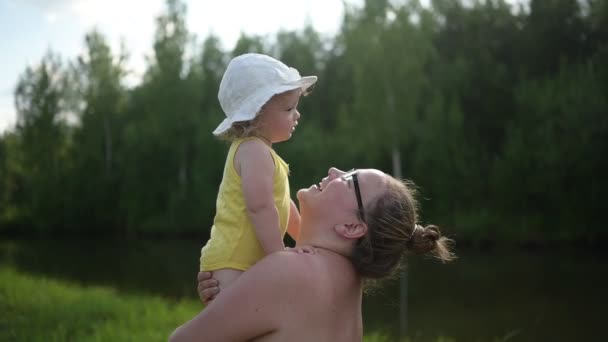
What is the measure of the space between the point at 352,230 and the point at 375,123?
→ 72.0 feet

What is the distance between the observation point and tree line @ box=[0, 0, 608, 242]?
20516 millimetres

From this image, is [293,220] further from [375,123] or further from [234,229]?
[375,123]

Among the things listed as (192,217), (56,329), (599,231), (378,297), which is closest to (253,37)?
(192,217)

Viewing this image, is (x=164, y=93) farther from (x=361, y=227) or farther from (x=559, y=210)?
(x=361, y=227)

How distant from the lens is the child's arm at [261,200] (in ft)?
7.70

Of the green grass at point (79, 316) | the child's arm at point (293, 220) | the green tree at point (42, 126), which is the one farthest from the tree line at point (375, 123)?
the child's arm at point (293, 220)

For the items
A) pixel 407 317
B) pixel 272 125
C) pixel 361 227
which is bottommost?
pixel 407 317

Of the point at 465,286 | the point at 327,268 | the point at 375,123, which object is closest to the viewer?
the point at 327,268

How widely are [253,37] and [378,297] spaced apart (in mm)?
16461

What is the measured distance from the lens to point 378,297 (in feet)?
38.2

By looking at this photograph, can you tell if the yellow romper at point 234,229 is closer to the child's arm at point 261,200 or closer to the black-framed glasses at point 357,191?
the child's arm at point 261,200

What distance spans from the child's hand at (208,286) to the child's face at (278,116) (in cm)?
58

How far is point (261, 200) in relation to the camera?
92.4 inches

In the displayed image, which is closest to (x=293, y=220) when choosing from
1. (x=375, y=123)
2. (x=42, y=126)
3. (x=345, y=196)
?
(x=345, y=196)
